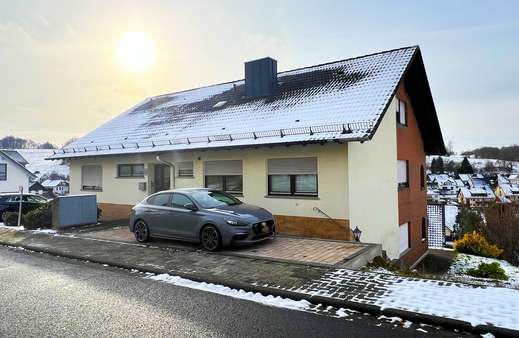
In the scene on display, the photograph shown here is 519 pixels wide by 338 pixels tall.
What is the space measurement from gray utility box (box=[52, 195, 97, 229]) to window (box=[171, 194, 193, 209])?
6304 mm

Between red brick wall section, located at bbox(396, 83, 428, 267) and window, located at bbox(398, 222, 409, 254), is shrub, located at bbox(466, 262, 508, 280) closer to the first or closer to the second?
red brick wall section, located at bbox(396, 83, 428, 267)

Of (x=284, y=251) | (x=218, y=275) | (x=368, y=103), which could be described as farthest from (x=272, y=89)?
(x=218, y=275)

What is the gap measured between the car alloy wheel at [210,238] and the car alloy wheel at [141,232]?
6.98 feet

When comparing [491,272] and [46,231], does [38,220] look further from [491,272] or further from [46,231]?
[491,272]

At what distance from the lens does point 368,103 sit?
41.1 ft

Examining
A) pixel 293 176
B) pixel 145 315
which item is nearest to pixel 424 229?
pixel 293 176

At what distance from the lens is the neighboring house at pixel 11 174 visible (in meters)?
42.0

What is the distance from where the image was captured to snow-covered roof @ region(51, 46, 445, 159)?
12.3 metres

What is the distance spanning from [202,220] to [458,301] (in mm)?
6098

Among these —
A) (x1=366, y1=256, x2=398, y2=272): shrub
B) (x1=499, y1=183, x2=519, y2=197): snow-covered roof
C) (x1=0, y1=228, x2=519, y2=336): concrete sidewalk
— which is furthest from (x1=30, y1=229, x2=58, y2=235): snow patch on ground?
(x1=499, y1=183, x2=519, y2=197): snow-covered roof

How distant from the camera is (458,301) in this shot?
5660 millimetres

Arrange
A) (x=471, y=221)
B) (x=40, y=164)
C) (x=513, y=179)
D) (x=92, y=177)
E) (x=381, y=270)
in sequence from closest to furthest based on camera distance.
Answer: (x=381, y=270), (x=92, y=177), (x=471, y=221), (x=40, y=164), (x=513, y=179)

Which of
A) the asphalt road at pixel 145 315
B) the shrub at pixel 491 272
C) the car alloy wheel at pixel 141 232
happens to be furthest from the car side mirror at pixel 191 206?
the shrub at pixel 491 272

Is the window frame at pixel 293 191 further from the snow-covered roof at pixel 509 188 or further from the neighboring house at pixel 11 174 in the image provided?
the snow-covered roof at pixel 509 188
